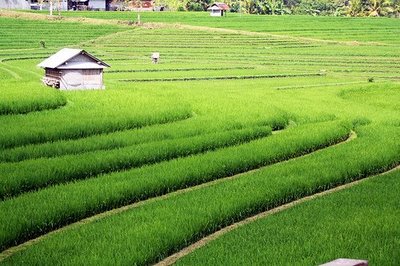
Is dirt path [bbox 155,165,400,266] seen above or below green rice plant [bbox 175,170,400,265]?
below

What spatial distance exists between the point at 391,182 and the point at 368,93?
15411 millimetres

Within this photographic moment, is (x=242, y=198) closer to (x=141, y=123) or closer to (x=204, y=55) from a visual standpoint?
(x=141, y=123)

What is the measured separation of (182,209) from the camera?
9.62m

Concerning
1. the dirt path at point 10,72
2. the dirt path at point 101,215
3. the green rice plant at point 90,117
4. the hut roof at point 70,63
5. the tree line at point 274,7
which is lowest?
the dirt path at point 10,72

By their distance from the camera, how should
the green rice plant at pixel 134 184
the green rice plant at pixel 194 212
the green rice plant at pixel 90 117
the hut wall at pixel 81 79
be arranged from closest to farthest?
the green rice plant at pixel 194 212 < the green rice plant at pixel 134 184 < the green rice plant at pixel 90 117 < the hut wall at pixel 81 79

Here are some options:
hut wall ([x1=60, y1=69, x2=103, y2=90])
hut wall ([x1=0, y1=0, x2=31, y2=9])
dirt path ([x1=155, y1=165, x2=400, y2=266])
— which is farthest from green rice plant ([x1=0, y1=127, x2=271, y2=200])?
hut wall ([x1=0, y1=0, x2=31, y2=9])

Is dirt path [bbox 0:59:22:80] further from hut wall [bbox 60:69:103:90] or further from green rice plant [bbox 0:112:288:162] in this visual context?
green rice plant [bbox 0:112:288:162]

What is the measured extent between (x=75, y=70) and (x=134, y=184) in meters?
14.7

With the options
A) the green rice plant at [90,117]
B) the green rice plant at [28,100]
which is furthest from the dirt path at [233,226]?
the green rice plant at [28,100]

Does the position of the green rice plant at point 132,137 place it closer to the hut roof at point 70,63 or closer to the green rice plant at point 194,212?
the green rice plant at point 194,212

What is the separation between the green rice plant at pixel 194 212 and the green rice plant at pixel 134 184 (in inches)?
18.9

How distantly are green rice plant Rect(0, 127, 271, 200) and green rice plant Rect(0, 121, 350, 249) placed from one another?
540 mm

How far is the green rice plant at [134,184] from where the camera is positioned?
923 cm

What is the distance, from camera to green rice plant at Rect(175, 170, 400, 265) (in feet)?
25.1
